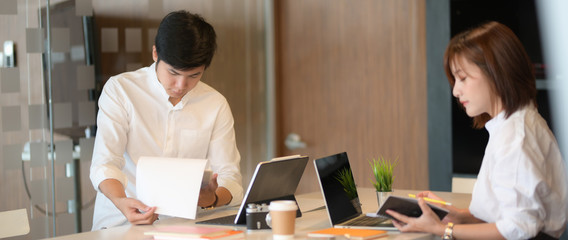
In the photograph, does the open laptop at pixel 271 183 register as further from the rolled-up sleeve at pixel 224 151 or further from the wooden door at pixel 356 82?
the wooden door at pixel 356 82

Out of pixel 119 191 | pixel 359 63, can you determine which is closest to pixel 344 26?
pixel 359 63

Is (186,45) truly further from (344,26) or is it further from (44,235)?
(344,26)

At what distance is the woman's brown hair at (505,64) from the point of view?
1.93 metres

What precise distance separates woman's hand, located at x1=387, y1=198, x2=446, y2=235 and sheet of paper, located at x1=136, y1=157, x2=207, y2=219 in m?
0.66

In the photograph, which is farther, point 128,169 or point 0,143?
point 0,143

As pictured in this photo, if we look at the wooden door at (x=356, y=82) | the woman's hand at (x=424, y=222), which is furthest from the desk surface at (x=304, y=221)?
the wooden door at (x=356, y=82)

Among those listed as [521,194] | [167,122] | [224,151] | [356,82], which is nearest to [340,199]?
[521,194]

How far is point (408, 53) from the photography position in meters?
3.98

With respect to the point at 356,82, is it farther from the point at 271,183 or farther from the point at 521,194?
the point at 521,194

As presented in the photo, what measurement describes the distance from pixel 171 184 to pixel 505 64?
1.11 m

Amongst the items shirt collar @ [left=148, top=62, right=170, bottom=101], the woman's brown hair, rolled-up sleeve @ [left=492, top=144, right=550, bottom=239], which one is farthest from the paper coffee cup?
shirt collar @ [left=148, top=62, right=170, bottom=101]

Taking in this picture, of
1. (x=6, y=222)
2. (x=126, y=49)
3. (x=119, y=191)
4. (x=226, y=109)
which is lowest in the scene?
(x=6, y=222)

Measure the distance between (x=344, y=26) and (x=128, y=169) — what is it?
6.86ft

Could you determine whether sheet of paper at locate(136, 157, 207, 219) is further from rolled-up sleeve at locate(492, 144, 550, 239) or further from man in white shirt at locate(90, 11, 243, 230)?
rolled-up sleeve at locate(492, 144, 550, 239)
